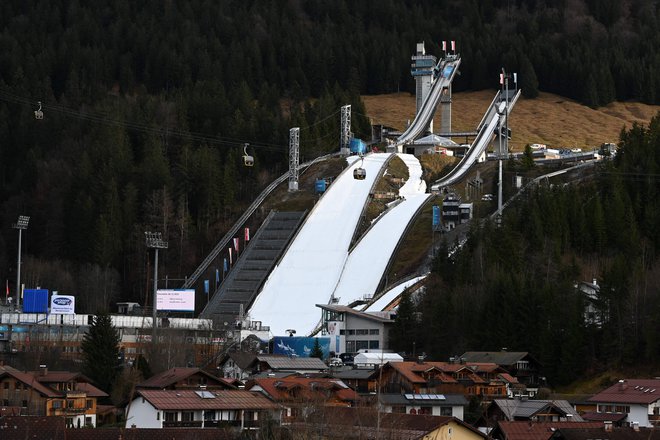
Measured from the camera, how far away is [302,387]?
4628 centimetres

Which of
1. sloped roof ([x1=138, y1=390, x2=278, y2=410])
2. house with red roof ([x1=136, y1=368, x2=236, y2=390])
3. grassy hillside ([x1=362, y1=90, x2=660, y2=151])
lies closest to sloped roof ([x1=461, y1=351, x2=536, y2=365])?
house with red roof ([x1=136, y1=368, x2=236, y2=390])

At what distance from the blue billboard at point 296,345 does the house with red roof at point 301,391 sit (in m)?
15.2

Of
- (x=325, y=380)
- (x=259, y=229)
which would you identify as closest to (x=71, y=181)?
(x=259, y=229)

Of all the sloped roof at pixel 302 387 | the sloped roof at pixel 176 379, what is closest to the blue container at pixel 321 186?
the sloped roof at pixel 302 387

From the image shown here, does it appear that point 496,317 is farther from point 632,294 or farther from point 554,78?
point 554,78

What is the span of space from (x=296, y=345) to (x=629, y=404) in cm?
2216

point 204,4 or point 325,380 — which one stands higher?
point 204,4

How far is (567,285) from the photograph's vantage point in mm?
59406

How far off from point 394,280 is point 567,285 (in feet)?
53.8

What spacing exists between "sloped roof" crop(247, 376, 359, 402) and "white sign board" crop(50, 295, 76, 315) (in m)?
19.4

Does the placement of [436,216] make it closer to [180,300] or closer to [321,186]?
[321,186]

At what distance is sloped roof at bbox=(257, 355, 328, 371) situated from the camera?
184ft

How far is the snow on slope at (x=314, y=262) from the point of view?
72.8 m

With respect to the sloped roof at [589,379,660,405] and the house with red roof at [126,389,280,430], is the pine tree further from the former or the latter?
the sloped roof at [589,379,660,405]
